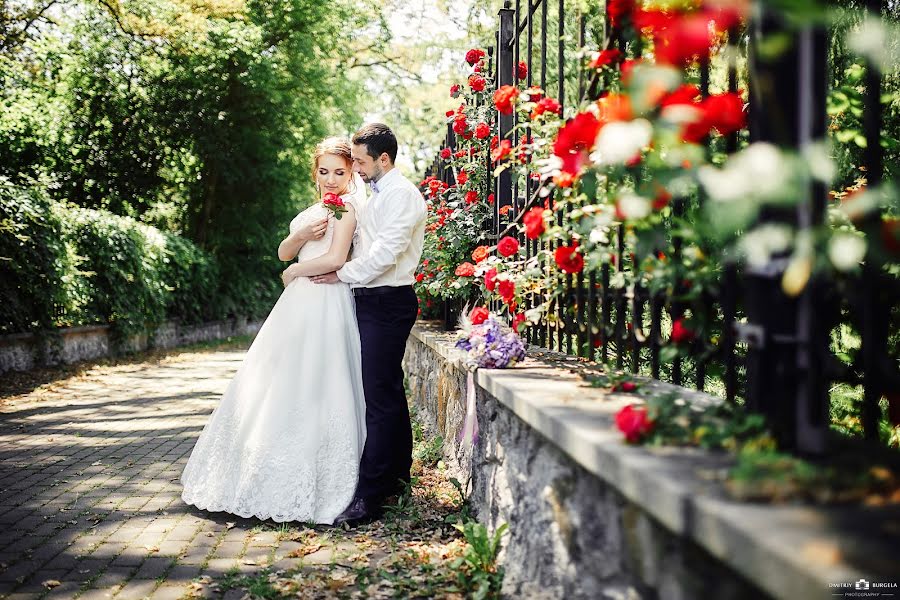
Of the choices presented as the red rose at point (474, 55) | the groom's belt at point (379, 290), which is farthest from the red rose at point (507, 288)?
the red rose at point (474, 55)

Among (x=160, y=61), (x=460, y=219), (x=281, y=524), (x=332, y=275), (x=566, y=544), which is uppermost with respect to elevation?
(x=160, y=61)

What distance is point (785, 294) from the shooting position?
68.1 inches

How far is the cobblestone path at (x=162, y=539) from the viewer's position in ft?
10.8

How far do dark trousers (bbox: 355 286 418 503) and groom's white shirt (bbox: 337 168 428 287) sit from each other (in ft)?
0.36

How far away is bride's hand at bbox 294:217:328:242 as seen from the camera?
15.4ft

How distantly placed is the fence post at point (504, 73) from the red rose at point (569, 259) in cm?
182

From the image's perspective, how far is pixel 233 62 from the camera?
17.9 meters

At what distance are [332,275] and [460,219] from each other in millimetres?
1609

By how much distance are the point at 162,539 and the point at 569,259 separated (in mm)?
2539

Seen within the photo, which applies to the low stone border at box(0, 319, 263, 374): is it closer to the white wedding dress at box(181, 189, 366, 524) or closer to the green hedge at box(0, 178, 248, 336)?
the green hedge at box(0, 178, 248, 336)

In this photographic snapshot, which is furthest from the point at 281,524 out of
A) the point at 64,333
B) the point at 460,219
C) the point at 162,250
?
the point at 162,250

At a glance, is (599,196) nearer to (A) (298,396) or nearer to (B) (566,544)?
(B) (566,544)

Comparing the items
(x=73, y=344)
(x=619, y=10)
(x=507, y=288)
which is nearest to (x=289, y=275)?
(x=507, y=288)

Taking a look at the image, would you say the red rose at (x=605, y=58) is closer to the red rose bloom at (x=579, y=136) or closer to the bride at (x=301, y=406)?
the red rose bloom at (x=579, y=136)
